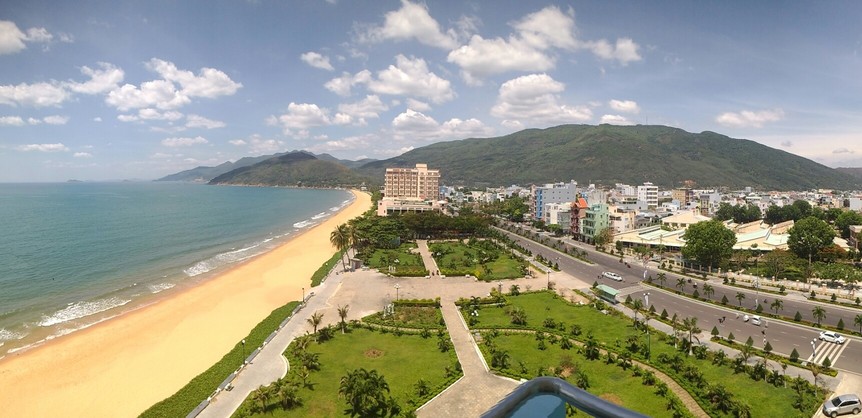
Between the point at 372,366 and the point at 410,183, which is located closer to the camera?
the point at 372,366

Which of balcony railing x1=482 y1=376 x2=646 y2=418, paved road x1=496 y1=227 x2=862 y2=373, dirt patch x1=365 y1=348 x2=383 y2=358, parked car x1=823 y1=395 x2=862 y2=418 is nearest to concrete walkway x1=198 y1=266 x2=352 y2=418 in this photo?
dirt patch x1=365 y1=348 x2=383 y2=358

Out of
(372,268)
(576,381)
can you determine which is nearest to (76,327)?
(372,268)

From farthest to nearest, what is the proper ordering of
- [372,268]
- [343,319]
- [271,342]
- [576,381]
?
[372,268] → [343,319] → [271,342] → [576,381]

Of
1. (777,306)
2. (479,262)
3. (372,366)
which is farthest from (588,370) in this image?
(479,262)

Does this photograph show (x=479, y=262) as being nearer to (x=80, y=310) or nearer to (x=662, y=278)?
(x=662, y=278)

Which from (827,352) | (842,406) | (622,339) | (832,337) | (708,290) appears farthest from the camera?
(708,290)

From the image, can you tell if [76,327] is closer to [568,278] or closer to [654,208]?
[568,278]
